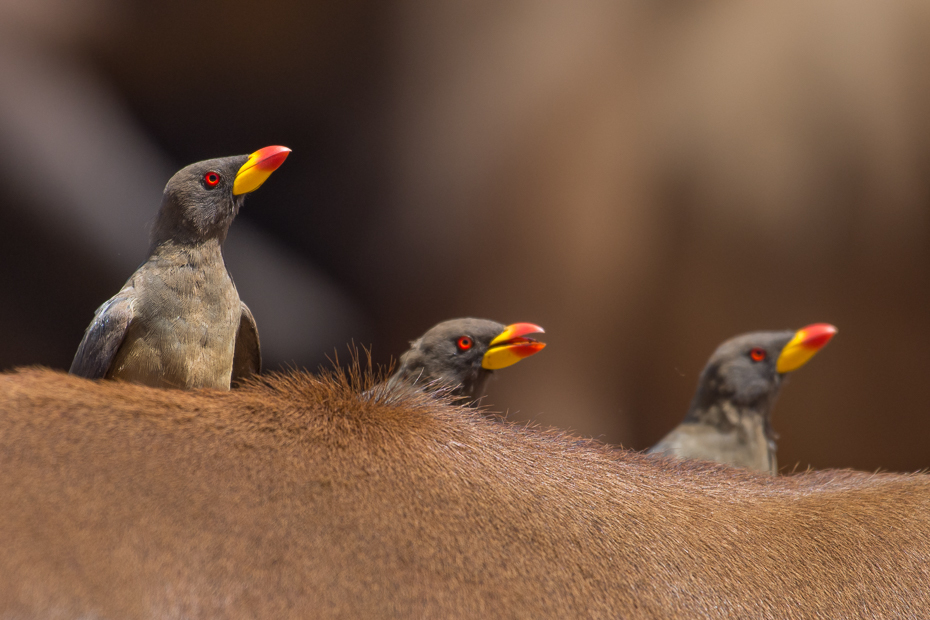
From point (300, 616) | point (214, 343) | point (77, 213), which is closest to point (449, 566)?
point (300, 616)

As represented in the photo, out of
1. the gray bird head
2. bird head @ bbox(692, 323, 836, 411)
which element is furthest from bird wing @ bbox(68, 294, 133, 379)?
bird head @ bbox(692, 323, 836, 411)

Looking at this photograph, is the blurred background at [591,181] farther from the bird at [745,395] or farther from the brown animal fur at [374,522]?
the brown animal fur at [374,522]

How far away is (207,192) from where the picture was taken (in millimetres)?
917

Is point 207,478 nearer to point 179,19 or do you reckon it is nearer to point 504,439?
point 504,439

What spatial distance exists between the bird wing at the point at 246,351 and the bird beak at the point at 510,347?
1.17ft

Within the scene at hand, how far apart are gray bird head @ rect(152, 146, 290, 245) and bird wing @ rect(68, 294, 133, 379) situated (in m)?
0.10

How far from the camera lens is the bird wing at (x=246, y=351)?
1049mm

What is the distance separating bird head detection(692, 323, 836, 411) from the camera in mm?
1491

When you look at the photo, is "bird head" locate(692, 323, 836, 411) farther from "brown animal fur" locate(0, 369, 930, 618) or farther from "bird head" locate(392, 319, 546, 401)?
"brown animal fur" locate(0, 369, 930, 618)

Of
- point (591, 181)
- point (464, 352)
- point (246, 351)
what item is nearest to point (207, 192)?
point (246, 351)

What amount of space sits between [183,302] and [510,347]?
1.65 feet

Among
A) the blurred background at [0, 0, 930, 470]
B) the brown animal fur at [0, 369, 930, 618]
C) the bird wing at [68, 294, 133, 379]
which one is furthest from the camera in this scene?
the blurred background at [0, 0, 930, 470]

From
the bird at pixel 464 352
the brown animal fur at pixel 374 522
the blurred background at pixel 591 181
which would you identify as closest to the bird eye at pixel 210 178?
the brown animal fur at pixel 374 522

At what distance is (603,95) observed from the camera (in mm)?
2053
